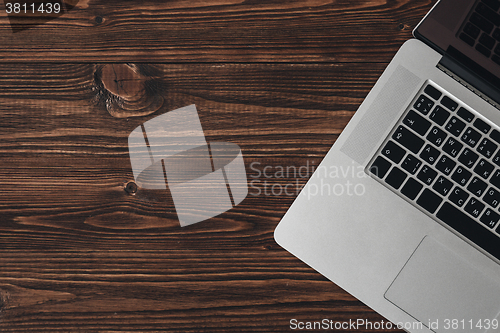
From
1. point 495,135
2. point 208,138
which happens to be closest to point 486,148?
point 495,135

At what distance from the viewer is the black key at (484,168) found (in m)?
0.54

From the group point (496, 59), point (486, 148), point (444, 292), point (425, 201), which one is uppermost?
point (496, 59)

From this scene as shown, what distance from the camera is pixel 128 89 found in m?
0.62

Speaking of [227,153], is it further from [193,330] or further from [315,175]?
[193,330]

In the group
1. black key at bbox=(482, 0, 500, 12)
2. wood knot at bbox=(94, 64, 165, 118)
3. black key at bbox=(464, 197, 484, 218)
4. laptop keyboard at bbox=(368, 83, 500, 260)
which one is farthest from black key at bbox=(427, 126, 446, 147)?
wood knot at bbox=(94, 64, 165, 118)

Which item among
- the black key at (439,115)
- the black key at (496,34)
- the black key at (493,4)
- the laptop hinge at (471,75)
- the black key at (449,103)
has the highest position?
the black key at (493,4)

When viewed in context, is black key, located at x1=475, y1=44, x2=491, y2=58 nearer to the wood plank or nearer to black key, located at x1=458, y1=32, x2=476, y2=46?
black key, located at x1=458, y1=32, x2=476, y2=46

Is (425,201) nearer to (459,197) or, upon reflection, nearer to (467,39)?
(459,197)

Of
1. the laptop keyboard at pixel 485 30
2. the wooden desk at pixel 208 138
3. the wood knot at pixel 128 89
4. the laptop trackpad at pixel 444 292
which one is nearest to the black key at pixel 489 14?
the laptop keyboard at pixel 485 30

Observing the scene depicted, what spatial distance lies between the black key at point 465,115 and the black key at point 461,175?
0.26 feet

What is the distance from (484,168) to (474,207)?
6 centimetres

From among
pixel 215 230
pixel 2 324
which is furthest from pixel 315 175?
pixel 2 324

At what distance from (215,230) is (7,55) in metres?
0.51

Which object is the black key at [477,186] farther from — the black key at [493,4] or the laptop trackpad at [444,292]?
the black key at [493,4]
